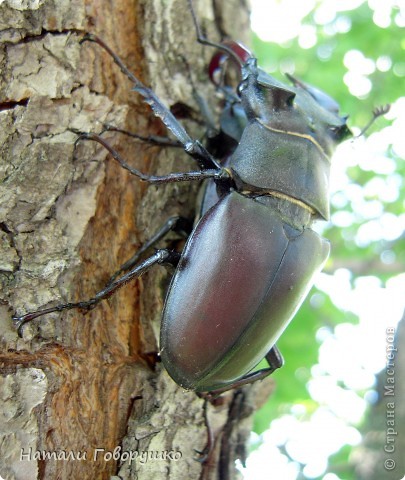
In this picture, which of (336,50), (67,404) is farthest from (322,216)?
(336,50)

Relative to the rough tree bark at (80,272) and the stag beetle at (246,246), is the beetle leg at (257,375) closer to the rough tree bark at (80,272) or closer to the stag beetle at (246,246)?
the stag beetle at (246,246)

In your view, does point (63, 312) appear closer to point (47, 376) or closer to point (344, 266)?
point (47, 376)

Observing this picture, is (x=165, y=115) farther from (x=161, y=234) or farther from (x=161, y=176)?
(x=161, y=234)

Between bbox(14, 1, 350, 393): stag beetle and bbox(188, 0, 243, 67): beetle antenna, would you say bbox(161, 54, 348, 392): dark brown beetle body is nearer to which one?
bbox(14, 1, 350, 393): stag beetle

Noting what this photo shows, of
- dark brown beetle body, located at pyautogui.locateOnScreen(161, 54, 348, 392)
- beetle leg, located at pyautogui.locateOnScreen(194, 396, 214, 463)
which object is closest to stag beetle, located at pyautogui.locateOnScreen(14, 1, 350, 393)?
dark brown beetle body, located at pyautogui.locateOnScreen(161, 54, 348, 392)

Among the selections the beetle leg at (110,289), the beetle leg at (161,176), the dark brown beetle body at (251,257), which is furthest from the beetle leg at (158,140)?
the beetle leg at (110,289)

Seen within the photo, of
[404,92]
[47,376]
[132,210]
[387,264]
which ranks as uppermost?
[132,210]

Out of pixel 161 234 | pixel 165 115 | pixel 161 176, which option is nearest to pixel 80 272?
pixel 161 234
